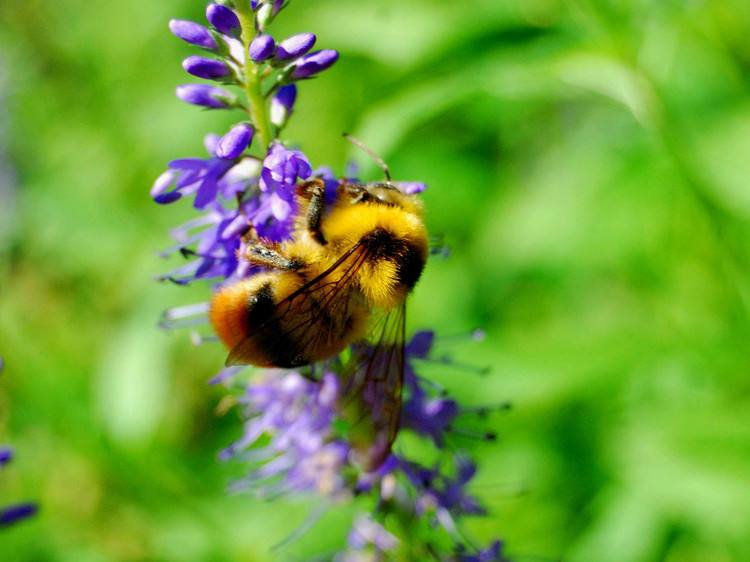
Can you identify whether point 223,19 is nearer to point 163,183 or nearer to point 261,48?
point 261,48

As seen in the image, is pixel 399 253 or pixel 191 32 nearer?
pixel 191 32

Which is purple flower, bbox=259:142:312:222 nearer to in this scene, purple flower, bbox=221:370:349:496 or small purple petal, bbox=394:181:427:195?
small purple petal, bbox=394:181:427:195

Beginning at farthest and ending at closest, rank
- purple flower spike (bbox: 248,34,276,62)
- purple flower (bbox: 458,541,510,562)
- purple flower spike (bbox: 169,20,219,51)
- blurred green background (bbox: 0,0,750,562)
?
blurred green background (bbox: 0,0,750,562) < purple flower (bbox: 458,541,510,562) < purple flower spike (bbox: 169,20,219,51) < purple flower spike (bbox: 248,34,276,62)

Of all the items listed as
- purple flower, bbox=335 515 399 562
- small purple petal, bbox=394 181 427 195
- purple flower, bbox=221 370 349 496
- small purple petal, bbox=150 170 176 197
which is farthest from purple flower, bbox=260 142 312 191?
purple flower, bbox=335 515 399 562

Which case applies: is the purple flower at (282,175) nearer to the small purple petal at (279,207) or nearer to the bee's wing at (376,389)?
the small purple petal at (279,207)

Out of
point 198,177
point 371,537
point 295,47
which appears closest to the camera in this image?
point 295,47

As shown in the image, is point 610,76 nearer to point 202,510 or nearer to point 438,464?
point 438,464

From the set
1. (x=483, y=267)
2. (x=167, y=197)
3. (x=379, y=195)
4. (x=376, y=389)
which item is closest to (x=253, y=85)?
(x=167, y=197)
